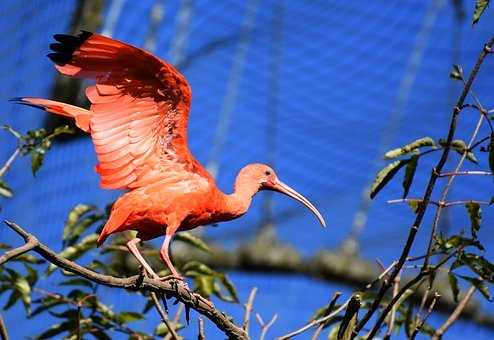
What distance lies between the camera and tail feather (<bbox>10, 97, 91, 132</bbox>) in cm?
439

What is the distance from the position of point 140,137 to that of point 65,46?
603 mm

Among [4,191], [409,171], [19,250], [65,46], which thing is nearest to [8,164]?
[4,191]

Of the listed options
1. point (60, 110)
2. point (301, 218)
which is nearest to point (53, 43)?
point (60, 110)

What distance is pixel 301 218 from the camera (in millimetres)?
10773

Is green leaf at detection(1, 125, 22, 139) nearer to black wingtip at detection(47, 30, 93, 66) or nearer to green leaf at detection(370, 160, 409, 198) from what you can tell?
black wingtip at detection(47, 30, 93, 66)

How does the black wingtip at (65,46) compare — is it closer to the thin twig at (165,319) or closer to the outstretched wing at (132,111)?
the outstretched wing at (132,111)

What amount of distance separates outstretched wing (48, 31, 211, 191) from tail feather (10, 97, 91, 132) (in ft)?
0.09

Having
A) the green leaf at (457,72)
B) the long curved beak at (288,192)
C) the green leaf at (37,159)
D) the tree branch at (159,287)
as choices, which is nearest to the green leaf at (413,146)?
the green leaf at (457,72)

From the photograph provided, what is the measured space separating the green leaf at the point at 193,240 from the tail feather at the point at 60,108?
2.27ft

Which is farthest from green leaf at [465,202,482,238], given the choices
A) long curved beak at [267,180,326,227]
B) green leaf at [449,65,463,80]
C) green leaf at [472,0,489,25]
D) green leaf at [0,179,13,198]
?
green leaf at [0,179,13,198]

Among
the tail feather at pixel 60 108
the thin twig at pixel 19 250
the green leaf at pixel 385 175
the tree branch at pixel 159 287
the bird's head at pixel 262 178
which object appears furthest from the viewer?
the bird's head at pixel 262 178

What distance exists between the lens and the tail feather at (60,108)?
14.4 feet

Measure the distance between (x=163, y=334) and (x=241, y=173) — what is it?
3.19 feet

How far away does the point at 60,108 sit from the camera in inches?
179
